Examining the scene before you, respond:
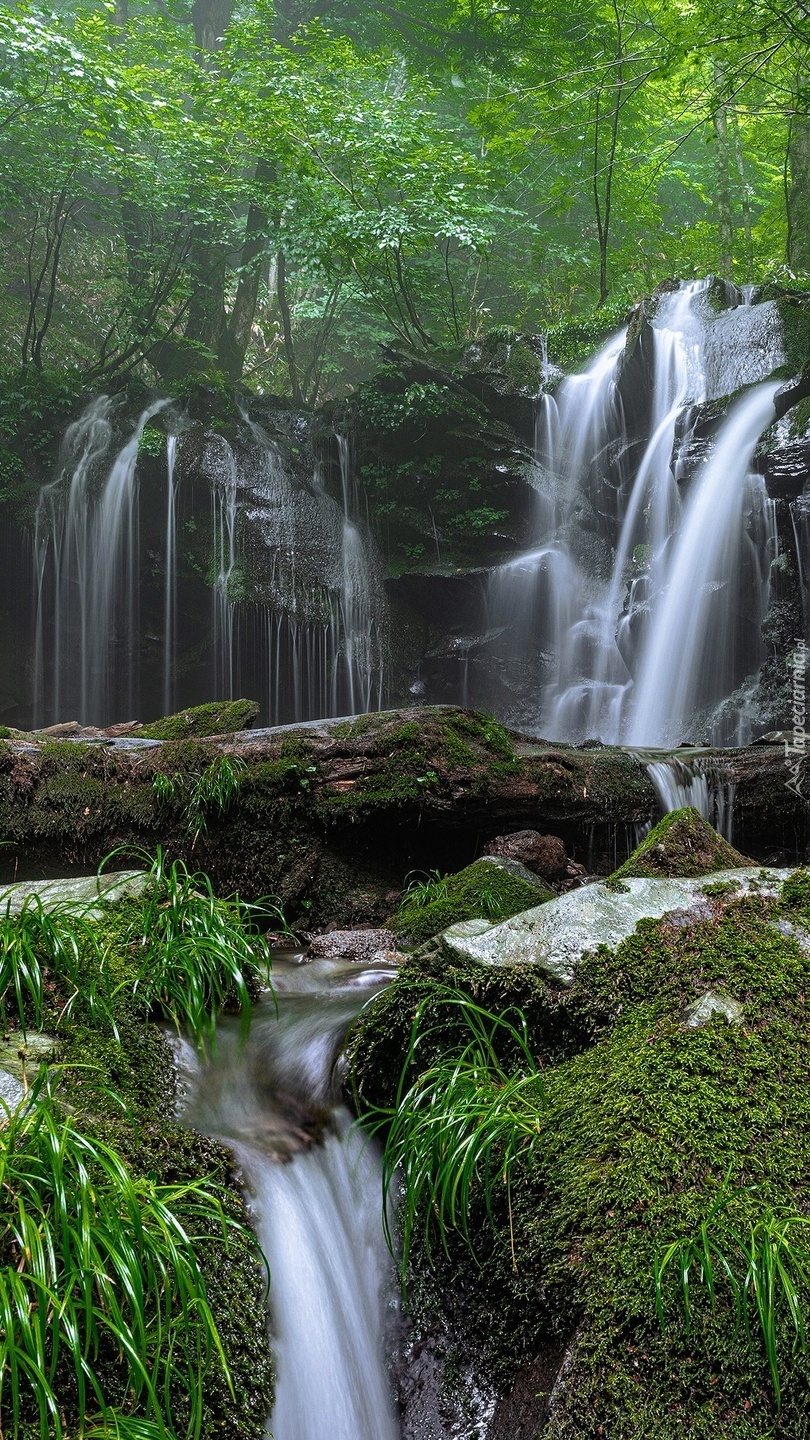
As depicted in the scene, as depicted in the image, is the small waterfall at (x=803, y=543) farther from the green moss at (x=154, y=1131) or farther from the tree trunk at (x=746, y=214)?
the green moss at (x=154, y=1131)

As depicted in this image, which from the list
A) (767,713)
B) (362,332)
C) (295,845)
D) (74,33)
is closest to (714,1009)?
(295,845)

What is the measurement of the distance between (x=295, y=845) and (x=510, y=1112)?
326 cm

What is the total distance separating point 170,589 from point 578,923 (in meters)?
11.3

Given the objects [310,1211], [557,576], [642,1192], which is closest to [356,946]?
[310,1211]

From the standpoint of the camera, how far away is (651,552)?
447 inches

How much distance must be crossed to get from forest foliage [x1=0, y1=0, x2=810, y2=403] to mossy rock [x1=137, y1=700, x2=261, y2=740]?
24.7 ft

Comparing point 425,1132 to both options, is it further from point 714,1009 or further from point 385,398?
point 385,398

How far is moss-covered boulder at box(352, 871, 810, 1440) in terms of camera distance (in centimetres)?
147

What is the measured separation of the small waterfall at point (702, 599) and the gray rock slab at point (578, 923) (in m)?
7.57

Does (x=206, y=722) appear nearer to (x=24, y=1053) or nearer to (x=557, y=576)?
(x=24, y=1053)

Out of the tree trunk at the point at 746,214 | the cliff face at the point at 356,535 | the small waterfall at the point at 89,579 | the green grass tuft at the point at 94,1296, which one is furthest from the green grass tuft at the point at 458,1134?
the tree trunk at the point at 746,214

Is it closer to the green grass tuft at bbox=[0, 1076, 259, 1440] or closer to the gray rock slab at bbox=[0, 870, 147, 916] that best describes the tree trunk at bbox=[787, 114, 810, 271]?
the gray rock slab at bbox=[0, 870, 147, 916]

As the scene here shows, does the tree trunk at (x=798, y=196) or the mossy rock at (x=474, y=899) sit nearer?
the mossy rock at (x=474, y=899)

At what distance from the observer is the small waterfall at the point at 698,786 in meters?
6.02
